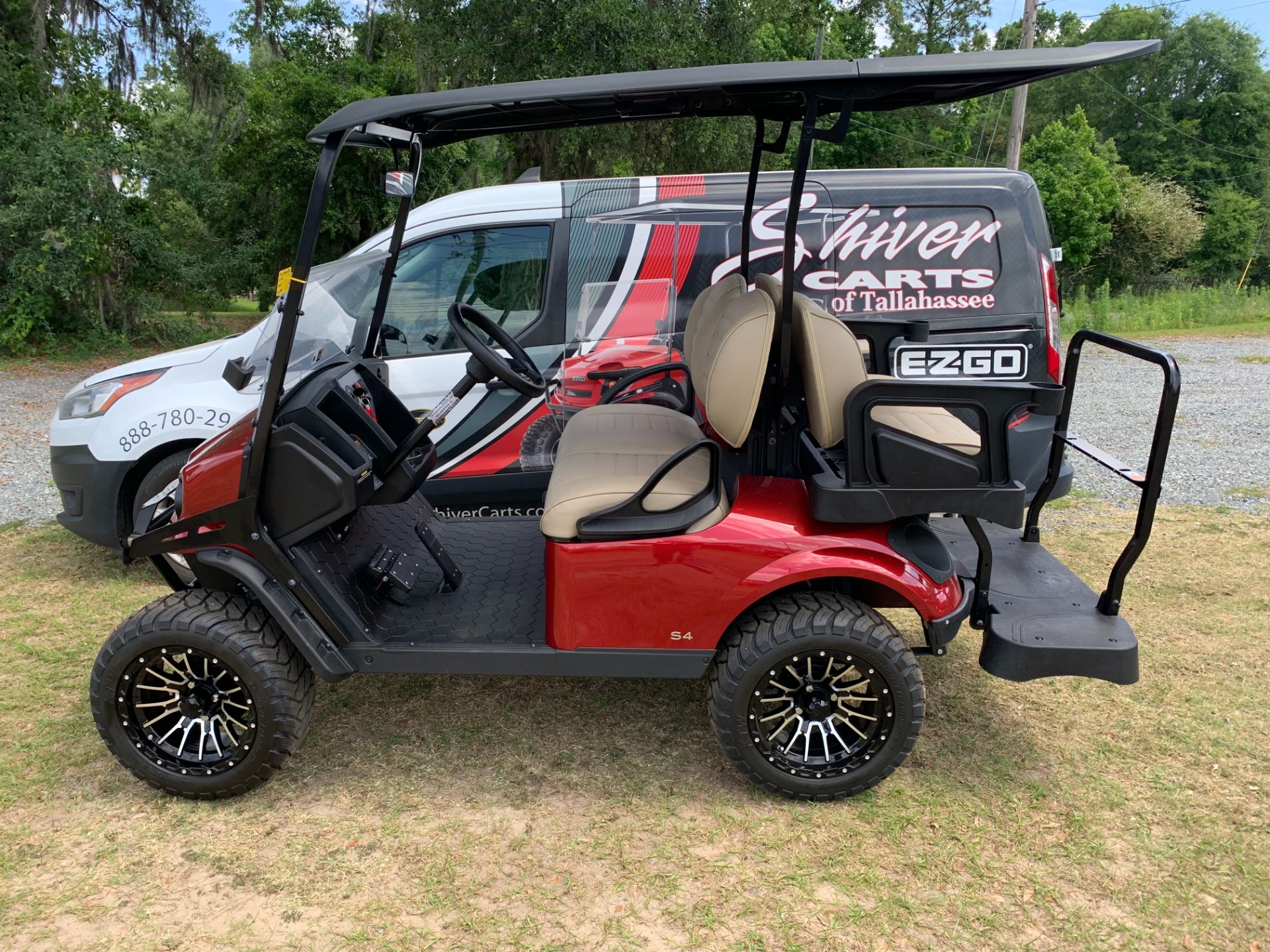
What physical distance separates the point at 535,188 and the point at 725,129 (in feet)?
27.3

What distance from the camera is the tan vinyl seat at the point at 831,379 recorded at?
8.87 ft

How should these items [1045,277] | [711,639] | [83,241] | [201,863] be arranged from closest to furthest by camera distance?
[201,863] → [711,639] → [1045,277] → [83,241]

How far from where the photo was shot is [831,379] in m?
2.72

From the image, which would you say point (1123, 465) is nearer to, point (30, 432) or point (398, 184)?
point (398, 184)

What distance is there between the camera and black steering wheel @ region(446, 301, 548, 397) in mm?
2805

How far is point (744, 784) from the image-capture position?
2949 mm

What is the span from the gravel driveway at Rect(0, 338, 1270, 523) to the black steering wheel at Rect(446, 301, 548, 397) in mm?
4045

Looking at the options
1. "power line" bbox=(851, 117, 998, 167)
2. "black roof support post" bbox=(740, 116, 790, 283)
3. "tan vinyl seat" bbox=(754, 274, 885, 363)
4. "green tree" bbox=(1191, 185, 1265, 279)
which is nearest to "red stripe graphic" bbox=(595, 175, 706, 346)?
"black roof support post" bbox=(740, 116, 790, 283)

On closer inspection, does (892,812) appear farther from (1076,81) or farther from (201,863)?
(1076,81)

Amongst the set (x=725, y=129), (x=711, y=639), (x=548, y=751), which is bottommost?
(x=548, y=751)

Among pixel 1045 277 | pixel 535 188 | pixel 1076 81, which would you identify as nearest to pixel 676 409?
pixel 535 188

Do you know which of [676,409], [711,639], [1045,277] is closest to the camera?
[711,639]

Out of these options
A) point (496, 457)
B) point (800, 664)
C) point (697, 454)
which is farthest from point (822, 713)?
point (496, 457)

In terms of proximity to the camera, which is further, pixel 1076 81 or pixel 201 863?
pixel 1076 81
